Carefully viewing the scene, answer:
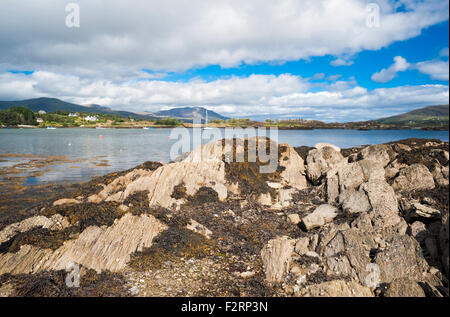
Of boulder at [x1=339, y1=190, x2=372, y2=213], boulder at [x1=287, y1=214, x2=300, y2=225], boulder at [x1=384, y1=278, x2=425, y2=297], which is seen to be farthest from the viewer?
boulder at [x1=287, y1=214, x2=300, y2=225]

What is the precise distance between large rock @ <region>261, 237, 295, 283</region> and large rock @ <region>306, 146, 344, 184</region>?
443 inches

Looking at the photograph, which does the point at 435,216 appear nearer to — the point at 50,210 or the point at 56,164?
the point at 50,210

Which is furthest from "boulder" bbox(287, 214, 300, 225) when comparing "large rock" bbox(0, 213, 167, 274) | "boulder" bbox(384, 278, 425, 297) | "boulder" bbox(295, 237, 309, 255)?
"large rock" bbox(0, 213, 167, 274)

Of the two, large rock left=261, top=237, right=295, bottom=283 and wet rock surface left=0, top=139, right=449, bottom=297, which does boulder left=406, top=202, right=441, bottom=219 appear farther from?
large rock left=261, top=237, right=295, bottom=283

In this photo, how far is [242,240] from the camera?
37.0 ft

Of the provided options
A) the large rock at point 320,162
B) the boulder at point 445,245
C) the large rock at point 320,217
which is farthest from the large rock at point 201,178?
the boulder at point 445,245

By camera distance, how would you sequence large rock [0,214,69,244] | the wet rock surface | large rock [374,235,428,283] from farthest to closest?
1. large rock [0,214,69,244]
2. the wet rock surface
3. large rock [374,235,428,283]

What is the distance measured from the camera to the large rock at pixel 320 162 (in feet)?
67.2

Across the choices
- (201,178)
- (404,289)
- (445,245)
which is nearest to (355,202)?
(445,245)

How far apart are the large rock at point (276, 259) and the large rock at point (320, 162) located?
11262mm

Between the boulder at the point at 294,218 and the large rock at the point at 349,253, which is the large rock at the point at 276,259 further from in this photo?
the boulder at the point at 294,218

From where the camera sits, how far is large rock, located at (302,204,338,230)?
12.1 metres

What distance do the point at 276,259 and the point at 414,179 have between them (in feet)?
31.5

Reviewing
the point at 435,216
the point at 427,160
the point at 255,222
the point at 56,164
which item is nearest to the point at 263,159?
the point at 255,222
